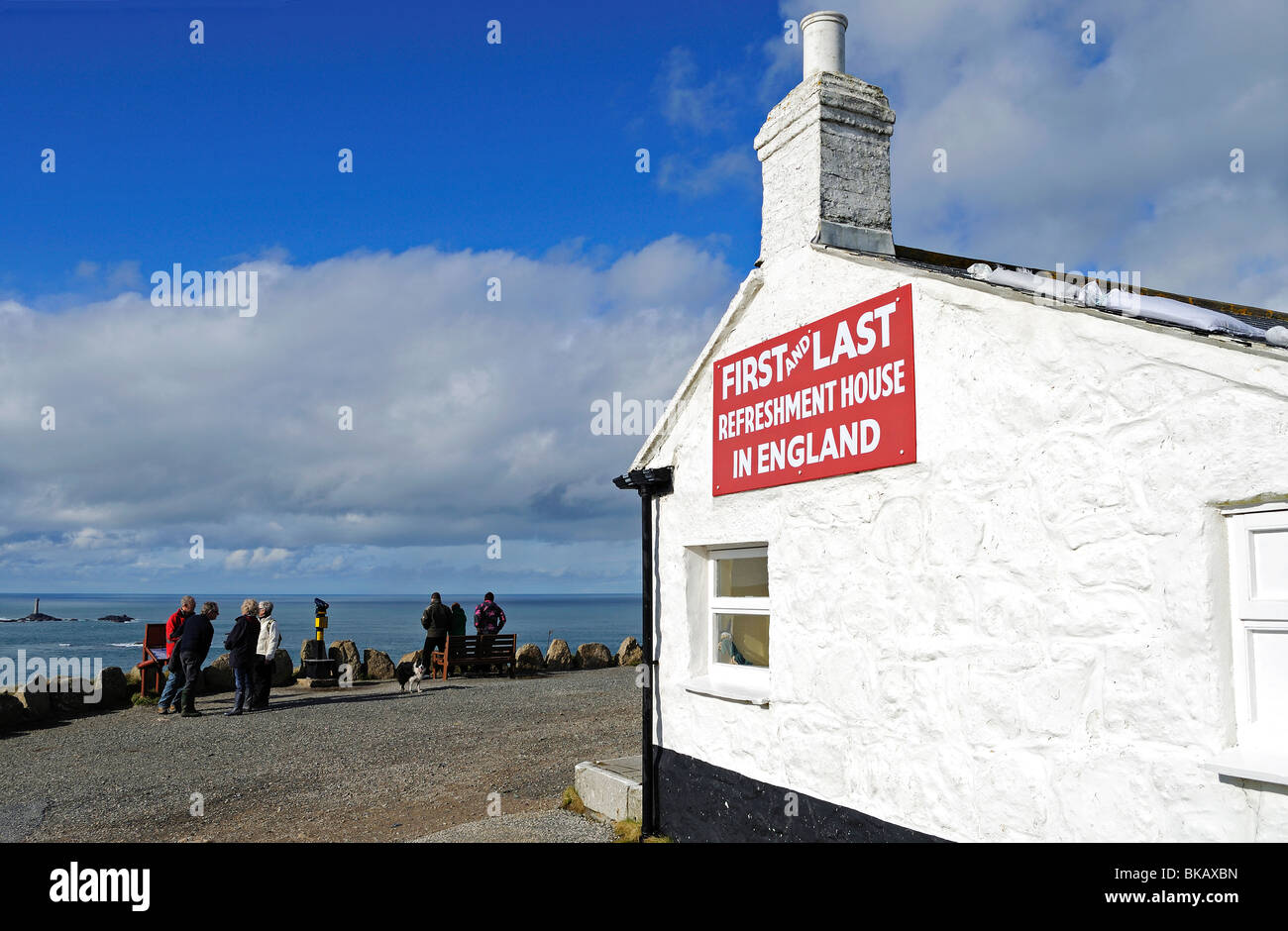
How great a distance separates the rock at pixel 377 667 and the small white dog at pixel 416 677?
1.06m

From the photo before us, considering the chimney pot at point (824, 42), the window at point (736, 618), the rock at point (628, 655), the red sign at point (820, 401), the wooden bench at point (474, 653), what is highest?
the chimney pot at point (824, 42)

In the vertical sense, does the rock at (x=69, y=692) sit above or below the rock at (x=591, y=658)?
above

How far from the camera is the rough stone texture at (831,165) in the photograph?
5.95m

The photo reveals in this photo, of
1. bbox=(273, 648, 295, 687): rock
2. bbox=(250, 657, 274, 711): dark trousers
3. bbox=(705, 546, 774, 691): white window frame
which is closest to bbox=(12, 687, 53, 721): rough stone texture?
bbox=(250, 657, 274, 711): dark trousers

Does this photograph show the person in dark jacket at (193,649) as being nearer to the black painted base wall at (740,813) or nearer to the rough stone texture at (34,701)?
the rough stone texture at (34,701)

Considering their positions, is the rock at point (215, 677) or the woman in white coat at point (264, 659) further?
the rock at point (215, 677)

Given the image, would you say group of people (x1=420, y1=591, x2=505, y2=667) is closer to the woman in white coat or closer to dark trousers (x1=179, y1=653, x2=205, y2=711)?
the woman in white coat

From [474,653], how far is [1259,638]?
16.7 meters

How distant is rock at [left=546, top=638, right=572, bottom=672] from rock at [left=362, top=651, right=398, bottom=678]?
3.59 metres

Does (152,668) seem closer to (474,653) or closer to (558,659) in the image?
(474,653)

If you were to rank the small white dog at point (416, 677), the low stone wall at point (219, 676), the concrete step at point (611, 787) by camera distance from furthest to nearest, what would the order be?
the small white dog at point (416, 677) → the low stone wall at point (219, 676) → the concrete step at point (611, 787)

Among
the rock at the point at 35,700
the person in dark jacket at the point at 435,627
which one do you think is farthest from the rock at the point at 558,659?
the rock at the point at 35,700

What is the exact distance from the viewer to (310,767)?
9969mm

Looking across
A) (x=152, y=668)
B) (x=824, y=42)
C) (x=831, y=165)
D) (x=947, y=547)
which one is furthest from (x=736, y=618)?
(x=152, y=668)
